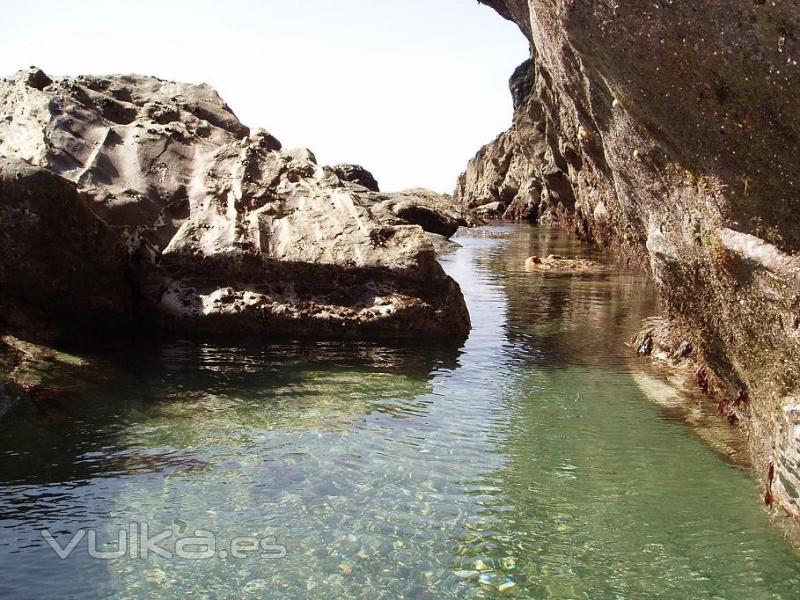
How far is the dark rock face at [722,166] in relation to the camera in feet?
15.3

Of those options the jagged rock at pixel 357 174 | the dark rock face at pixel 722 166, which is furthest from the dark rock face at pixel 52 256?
the jagged rock at pixel 357 174

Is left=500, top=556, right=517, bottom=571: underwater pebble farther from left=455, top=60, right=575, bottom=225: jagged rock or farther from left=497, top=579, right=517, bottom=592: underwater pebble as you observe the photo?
left=455, top=60, right=575, bottom=225: jagged rock

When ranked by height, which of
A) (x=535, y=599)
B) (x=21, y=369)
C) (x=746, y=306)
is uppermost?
(x=746, y=306)

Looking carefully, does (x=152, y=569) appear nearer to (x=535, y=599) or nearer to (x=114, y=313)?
(x=535, y=599)

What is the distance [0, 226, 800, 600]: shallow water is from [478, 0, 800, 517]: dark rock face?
846 mm

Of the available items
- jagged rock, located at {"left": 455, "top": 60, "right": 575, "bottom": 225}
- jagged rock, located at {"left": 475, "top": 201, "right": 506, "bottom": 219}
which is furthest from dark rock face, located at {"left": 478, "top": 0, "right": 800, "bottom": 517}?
jagged rock, located at {"left": 475, "top": 201, "right": 506, "bottom": 219}

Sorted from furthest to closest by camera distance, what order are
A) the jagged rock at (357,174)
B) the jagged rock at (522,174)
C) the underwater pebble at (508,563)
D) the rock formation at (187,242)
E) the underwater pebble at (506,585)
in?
the jagged rock at (357,174), the jagged rock at (522,174), the rock formation at (187,242), the underwater pebble at (508,563), the underwater pebble at (506,585)

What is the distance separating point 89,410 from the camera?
6988 millimetres

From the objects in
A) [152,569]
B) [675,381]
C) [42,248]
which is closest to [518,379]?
[675,381]

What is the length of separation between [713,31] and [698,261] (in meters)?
1.66

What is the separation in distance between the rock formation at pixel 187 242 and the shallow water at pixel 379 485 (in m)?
1.23

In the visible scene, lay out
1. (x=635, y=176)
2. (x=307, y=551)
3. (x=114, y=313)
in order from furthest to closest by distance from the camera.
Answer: (x=114, y=313), (x=635, y=176), (x=307, y=551)

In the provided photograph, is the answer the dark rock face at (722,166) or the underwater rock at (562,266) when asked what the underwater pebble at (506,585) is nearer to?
the dark rock face at (722,166)

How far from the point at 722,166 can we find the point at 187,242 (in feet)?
23.7
